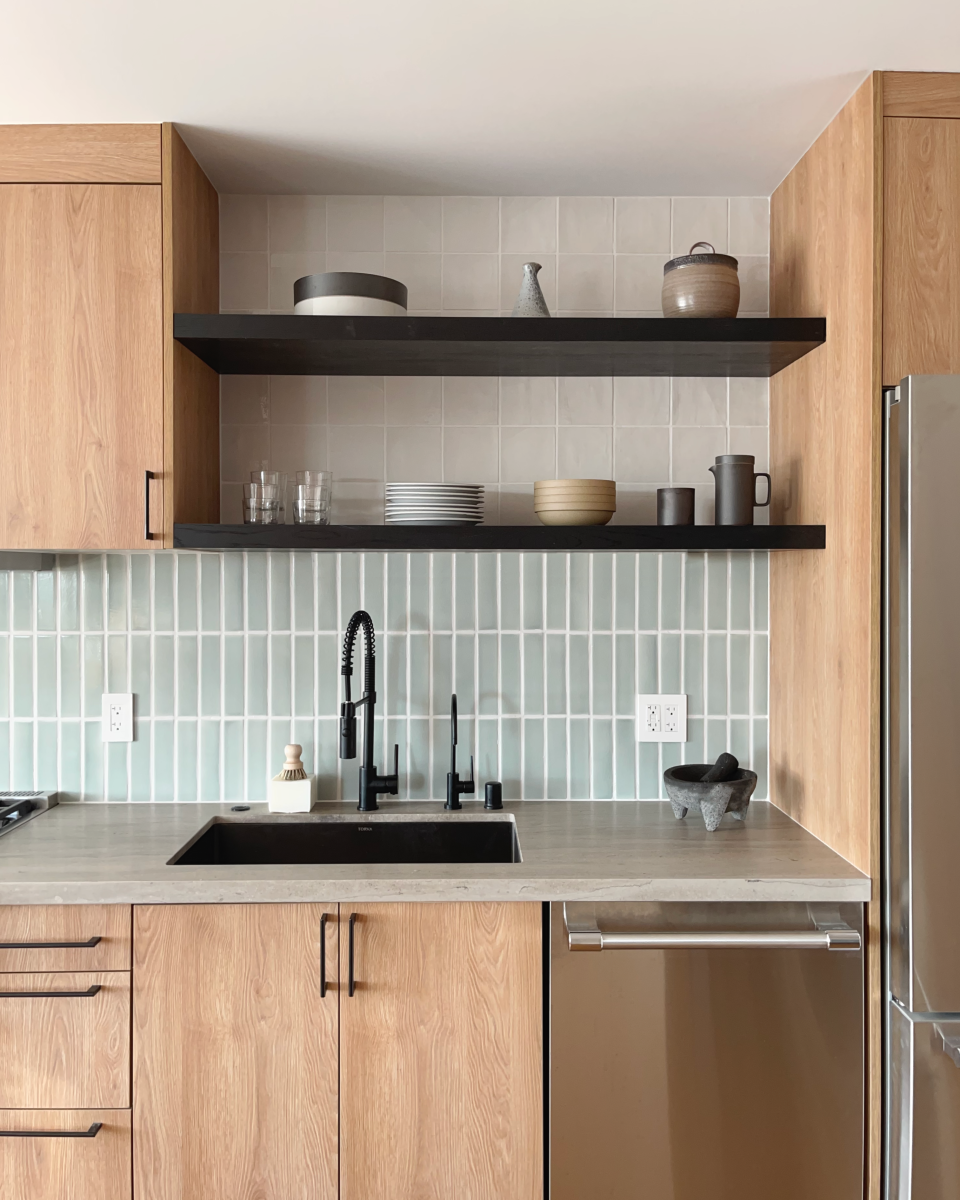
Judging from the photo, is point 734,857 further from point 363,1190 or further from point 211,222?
point 211,222

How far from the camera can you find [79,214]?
5.97ft

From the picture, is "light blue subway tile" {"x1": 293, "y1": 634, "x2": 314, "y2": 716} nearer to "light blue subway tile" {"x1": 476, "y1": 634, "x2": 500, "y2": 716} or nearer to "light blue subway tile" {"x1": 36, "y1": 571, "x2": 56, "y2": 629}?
"light blue subway tile" {"x1": 476, "y1": 634, "x2": 500, "y2": 716}

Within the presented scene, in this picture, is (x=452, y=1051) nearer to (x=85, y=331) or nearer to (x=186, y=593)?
(x=186, y=593)

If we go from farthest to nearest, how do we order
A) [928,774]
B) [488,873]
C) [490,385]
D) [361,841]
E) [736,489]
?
[490,385], [361,841], [736,489], [488,873], [928,774]

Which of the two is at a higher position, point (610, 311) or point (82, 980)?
point (610, 311)

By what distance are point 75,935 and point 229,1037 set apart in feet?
1.10

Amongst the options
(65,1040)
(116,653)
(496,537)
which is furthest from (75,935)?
(496,537)

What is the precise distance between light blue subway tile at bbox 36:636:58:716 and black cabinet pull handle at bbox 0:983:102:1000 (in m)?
0.73

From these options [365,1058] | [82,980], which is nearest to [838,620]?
[365,1058]

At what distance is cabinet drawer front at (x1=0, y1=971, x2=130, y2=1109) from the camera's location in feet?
5.24

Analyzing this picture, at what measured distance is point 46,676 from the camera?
2.14 meters

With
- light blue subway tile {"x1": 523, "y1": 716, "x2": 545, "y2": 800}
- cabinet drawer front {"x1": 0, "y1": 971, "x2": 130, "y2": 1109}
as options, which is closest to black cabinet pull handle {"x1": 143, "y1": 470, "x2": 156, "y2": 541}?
cabinet drawer front {"x1": 0, "y1": 971, "x2": 130, "y2": 1109}

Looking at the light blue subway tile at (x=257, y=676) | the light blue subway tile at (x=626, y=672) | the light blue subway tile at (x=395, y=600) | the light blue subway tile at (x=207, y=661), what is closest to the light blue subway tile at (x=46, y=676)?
the light blue subway tile at (x=207, y=661)

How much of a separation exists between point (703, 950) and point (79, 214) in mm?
1906
